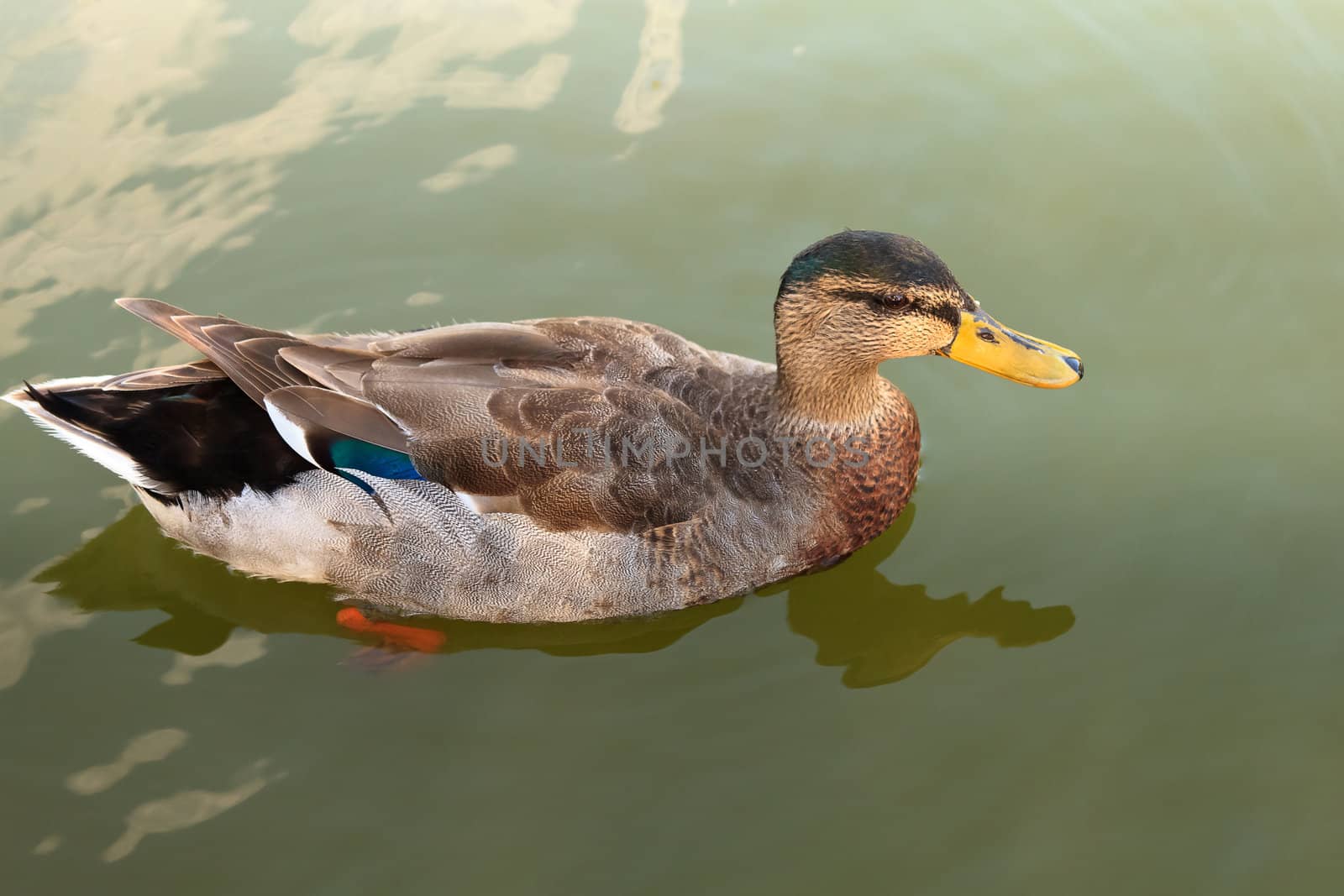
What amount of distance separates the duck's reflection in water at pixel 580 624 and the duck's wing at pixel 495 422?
0.59 metres

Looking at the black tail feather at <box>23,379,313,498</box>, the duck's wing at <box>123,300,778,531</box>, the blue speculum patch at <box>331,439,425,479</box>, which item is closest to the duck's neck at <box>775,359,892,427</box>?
the duck's wing at <box>123,300,778,531</box>

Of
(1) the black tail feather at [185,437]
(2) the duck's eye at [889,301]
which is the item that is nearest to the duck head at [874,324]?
(2) the duck's eye at [889,301]

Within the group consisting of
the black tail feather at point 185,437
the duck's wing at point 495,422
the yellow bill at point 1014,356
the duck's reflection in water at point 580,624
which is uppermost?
the yellow bill at point 1014,356

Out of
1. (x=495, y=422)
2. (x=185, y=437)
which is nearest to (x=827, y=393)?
(x=495, y=422)

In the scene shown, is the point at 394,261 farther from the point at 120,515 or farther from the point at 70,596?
the point at 70,596

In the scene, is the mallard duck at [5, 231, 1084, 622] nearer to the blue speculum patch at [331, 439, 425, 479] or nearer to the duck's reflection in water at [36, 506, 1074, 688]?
the blue speculum patch at [331, 439, 425, 479]

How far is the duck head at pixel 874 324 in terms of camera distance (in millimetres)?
4586

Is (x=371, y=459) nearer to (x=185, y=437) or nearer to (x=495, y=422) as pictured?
(x=495, y=422)

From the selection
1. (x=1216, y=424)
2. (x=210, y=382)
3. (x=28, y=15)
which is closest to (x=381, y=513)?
(x=210, y=382)

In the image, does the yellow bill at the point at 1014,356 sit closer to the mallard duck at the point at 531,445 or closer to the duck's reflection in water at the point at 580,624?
the mallard duck at the point at 531,445

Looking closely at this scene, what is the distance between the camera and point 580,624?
498 centimetres

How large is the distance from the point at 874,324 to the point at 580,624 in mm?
1710

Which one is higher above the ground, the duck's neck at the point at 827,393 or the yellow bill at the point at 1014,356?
the yellow bill at the point at 1014,356

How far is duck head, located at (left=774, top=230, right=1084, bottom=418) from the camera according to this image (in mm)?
4586
